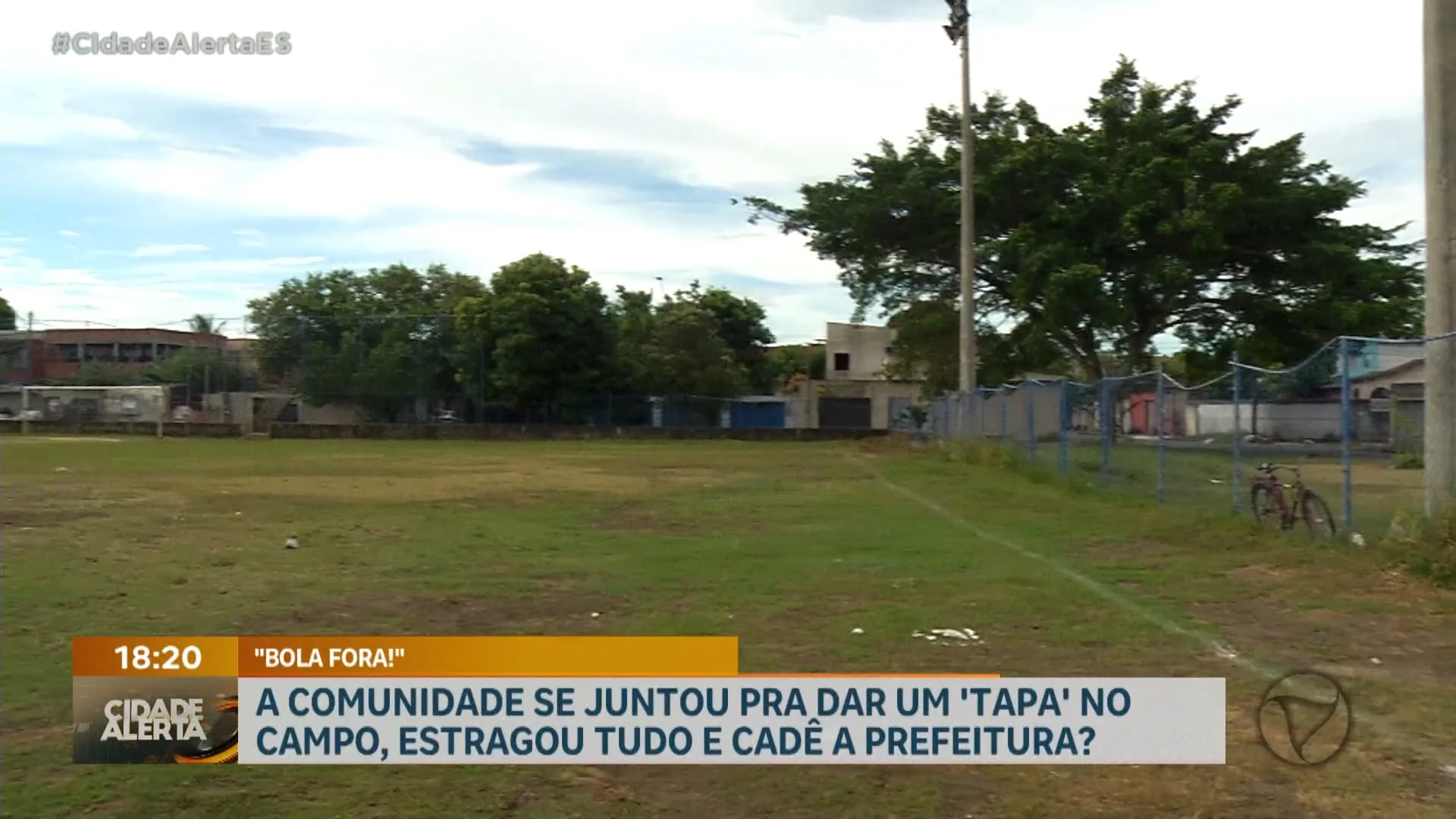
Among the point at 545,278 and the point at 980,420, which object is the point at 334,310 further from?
the point at 980,420

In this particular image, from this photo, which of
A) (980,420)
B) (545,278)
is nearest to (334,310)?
(545,278)

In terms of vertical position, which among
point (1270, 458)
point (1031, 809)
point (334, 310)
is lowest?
point (1031, 809)

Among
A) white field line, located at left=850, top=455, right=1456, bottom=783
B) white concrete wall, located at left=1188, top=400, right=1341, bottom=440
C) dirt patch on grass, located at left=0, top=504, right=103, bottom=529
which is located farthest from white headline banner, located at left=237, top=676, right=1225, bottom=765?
dirt patch on grass, located at left=0, top=504, right=103, bottom=529

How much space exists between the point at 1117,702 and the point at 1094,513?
31.9 feet

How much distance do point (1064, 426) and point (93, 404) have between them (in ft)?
142

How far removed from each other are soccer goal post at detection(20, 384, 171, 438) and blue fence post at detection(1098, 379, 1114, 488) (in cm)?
4098

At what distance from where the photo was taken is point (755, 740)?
5320 mm

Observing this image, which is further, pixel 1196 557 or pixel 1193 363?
pixel 1193 363

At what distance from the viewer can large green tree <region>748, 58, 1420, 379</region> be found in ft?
97.9

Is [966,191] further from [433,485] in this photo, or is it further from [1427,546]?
[1427,546]

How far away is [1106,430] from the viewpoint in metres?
17.7
